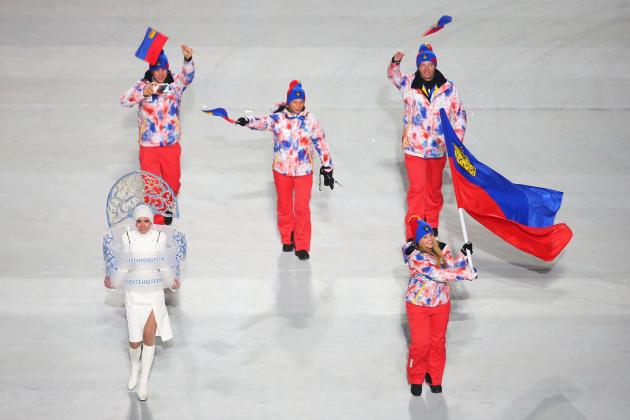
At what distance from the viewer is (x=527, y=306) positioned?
42.1 feet

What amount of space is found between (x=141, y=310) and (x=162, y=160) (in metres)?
3.15

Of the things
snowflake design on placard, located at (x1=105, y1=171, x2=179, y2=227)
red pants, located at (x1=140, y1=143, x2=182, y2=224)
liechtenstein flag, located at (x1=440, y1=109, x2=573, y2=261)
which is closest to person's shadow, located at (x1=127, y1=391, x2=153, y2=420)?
snowflake design on placard, located at (x1=105, y1=171, x2=179, y2=227)

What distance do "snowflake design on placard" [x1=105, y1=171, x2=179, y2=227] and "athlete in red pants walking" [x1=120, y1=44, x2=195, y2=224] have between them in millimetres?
634

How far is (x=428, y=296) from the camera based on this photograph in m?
11.0

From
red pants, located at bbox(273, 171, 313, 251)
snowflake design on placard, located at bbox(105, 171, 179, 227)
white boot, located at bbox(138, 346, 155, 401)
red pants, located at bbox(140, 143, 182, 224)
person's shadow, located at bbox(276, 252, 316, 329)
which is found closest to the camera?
white boot, located at bbox(138, 346, 155, 401)

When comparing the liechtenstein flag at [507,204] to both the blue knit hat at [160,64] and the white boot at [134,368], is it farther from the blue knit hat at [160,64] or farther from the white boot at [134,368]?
the white boot at [134,368]

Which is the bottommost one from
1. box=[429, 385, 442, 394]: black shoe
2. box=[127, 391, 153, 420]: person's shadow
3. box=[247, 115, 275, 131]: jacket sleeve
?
box=[127, 391, 153, 420]: person's shadow

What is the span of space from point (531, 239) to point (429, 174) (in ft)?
5.66

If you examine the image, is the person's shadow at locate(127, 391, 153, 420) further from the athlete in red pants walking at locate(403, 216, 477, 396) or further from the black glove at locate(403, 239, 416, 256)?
the black glove at locate(403, 239, 416, 256)

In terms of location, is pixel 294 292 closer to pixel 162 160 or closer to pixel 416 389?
pixel 416 389

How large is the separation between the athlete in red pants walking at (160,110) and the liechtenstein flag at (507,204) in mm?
3080

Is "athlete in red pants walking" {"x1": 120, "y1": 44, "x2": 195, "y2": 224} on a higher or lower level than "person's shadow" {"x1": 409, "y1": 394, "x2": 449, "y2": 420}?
higher

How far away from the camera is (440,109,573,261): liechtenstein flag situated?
12.4 m

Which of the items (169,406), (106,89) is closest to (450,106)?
(169,406)
